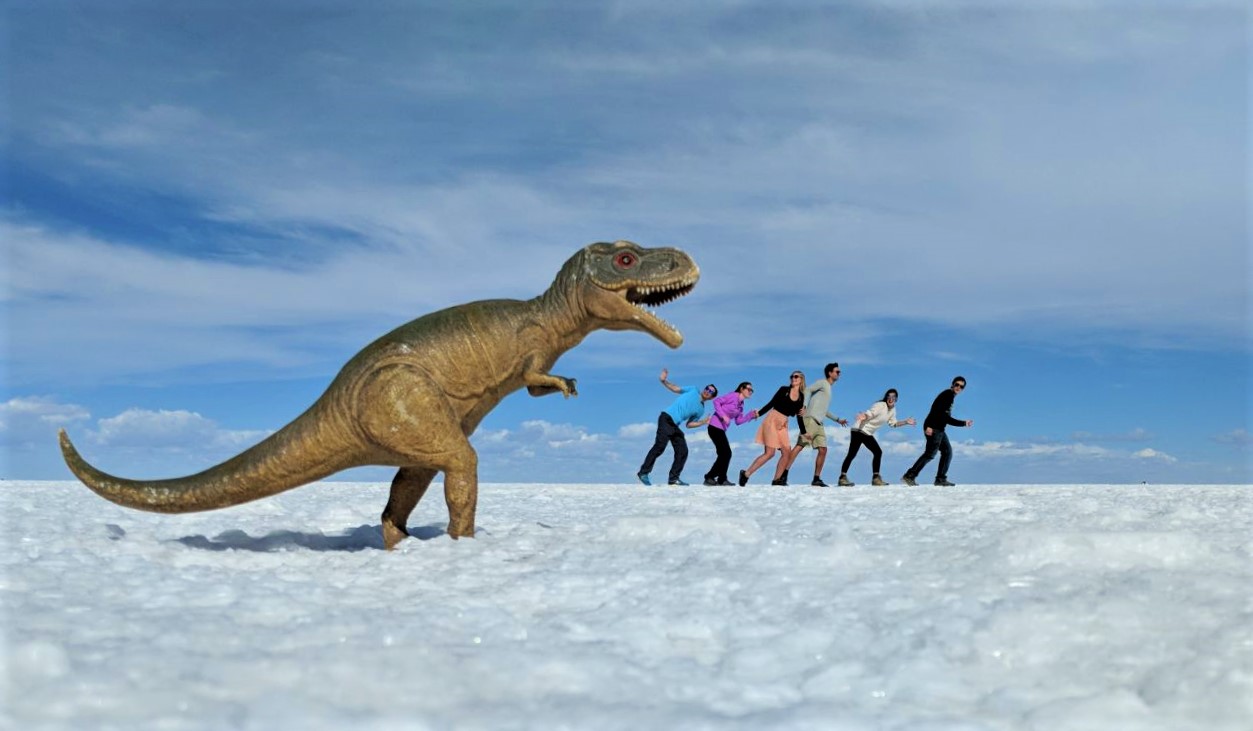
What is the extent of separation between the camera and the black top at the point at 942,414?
40.3 feet

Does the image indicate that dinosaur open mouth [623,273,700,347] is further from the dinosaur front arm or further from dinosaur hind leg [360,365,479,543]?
dinosaur hind leg [360,365,479,543]

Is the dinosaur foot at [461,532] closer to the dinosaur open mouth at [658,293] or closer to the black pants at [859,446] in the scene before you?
the dinosaur open mouth at [658,293]

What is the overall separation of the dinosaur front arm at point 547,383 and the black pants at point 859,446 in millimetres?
7619

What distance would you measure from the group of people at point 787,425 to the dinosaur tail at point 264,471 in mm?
7469

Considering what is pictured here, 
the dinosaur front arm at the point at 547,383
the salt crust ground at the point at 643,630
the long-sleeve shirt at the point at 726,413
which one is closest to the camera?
the salt crust ground at the point at 643,630

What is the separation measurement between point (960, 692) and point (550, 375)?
3343 millimetres

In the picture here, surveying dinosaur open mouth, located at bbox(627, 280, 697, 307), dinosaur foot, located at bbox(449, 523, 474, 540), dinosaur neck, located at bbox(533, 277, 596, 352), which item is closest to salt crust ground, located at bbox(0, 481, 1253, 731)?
dinosaur foot, located at bbox(449, 523, 474, 540)

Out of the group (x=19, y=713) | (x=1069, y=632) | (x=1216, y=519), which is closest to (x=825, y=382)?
(x=1216, y=519)

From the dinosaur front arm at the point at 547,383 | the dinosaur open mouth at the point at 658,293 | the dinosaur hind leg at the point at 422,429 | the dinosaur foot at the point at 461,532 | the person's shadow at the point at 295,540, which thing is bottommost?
the person's shadow at the point at 295,540

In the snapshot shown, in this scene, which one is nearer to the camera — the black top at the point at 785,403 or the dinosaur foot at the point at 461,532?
the dinosaur foot at the point at 461,532

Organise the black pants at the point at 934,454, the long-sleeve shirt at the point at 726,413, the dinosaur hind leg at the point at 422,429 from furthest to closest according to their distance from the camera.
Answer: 1. the long-sleeve shirt at the point at 726,413
2. the black pants at the point at 934,454
3. the dinosaur hind leg at the point at 422,429

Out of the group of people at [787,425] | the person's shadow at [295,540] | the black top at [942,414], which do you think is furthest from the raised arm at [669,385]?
the person's shadow at [295,540]

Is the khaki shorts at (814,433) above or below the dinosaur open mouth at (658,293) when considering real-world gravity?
below

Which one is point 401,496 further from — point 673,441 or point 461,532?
point 673,441
